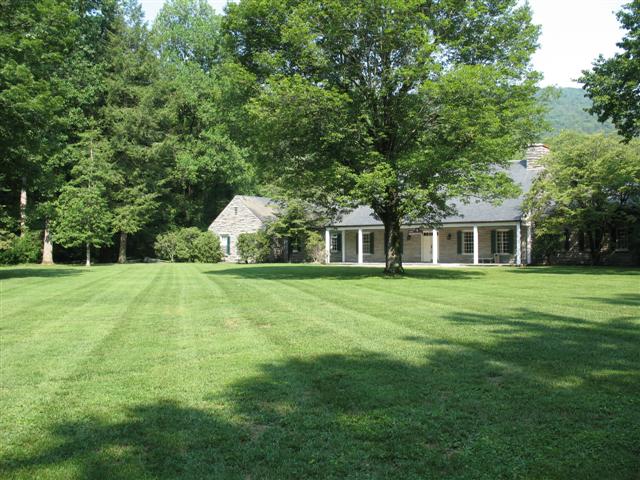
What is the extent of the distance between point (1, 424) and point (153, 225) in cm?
3920

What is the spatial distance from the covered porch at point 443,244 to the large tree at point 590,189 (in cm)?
196

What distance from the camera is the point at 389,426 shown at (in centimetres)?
376

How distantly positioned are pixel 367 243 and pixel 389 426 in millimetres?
31939

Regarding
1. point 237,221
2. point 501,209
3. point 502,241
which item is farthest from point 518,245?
point 237,221

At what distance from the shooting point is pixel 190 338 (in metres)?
7.03

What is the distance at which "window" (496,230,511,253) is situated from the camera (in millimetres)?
30141

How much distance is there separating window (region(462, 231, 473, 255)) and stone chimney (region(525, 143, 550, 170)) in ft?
17.8

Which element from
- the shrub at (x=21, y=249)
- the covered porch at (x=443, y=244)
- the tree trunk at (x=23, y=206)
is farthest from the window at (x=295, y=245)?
the tree trunk at (x=23, y=206)

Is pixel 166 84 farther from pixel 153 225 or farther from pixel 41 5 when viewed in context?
pixel 41 5

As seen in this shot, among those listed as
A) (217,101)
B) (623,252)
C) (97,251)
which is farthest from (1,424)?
(97,251)

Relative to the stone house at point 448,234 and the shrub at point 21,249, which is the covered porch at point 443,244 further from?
the shrub at point 21,249

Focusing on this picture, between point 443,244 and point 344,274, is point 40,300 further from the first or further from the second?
point 443,244

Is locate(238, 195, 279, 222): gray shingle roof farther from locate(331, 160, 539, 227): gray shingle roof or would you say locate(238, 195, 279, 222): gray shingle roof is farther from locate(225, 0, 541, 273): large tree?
locate(225, 0, 541, 273): large tree

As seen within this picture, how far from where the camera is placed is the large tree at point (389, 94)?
15703mm
